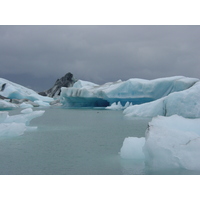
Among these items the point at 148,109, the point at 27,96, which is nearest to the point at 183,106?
the point at 148,109

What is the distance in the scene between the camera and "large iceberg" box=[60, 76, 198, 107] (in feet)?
68.0

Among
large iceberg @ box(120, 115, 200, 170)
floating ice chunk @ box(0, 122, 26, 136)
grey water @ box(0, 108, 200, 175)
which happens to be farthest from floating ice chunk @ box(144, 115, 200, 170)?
floating ice chunk @ box(0, 122, 26, 136)

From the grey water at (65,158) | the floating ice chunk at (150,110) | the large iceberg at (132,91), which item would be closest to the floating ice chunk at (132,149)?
the grey water at (65,158)

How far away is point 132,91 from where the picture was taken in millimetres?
23734

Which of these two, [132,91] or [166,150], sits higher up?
[132,91]

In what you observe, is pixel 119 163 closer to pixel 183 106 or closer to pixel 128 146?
pixel 128 146

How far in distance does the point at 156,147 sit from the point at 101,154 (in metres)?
1.45

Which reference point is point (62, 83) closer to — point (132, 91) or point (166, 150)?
point (132, 91)

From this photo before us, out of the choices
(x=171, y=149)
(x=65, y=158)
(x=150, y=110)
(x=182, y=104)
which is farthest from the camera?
(x=150, y=110)

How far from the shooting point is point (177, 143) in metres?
4.65

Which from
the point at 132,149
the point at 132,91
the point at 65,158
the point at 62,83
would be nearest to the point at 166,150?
the point at 132,149

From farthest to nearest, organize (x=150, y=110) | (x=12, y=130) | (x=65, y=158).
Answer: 1. (x=150, y=110)
2. (x=12, y=130)
3. (x=65, y=158)

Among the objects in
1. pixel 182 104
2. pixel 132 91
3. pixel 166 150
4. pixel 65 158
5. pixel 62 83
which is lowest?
pixel 65 158

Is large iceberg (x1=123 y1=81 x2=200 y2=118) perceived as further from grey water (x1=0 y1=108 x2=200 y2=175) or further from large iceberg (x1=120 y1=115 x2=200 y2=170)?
large iceberg (x1=120 y1=115 x2=200 y2=170)
